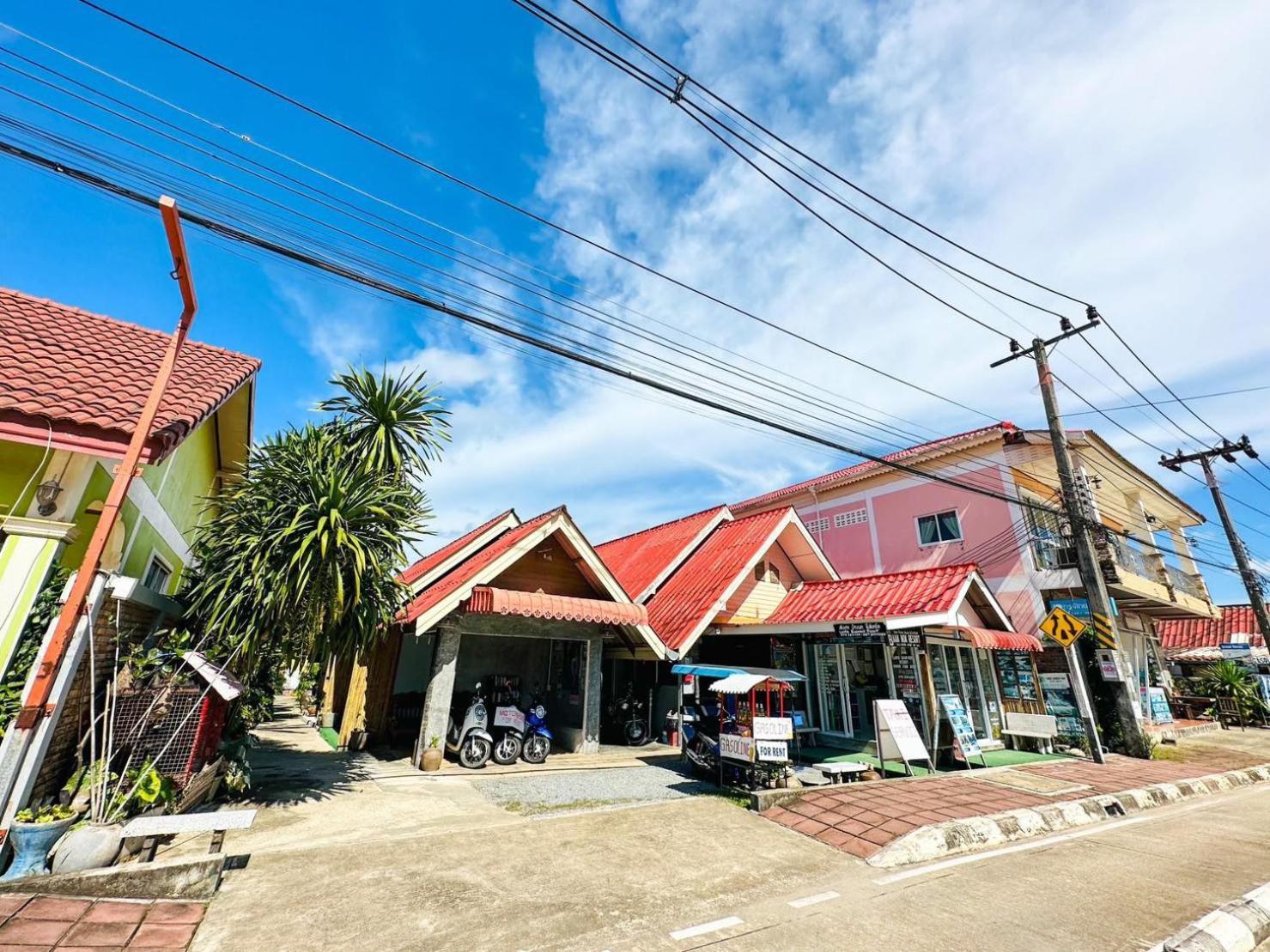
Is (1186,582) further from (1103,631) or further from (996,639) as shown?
(996,639)

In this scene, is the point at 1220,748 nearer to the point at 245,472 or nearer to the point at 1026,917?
the point at 1026,917

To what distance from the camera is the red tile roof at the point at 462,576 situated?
1026 centimetres

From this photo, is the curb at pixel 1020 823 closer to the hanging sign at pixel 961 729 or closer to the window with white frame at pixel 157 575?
the hanging sign at pixel 961 729

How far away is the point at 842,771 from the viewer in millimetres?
9602

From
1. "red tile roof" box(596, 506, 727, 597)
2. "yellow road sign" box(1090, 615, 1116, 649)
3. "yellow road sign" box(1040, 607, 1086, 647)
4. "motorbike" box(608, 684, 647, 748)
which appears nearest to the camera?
"yellow road sign" box(1040, 607, 1086, 647)

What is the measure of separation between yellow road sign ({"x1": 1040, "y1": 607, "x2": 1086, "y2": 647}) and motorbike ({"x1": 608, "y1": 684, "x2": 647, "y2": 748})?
32.3 ft

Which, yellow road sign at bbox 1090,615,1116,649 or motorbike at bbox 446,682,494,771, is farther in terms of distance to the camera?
yellow road sign at bbox 1090,615,1116,649

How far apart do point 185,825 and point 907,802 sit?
28.8ft

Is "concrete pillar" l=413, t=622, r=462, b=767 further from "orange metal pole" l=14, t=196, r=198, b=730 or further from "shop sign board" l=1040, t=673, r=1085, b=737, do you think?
"shop sign board" l=1040, t=673, r=1085, b=737

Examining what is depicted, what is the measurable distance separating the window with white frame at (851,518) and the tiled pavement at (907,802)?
36.7 feet

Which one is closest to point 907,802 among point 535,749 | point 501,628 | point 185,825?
point 535,749

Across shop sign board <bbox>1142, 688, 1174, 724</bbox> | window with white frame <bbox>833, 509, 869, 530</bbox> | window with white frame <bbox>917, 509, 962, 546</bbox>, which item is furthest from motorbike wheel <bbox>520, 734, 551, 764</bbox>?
shop sign board <bbox>1142, 688, 1174, 724</bbox>

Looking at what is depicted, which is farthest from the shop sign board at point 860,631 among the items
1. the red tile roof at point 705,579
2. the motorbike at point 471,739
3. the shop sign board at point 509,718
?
the motorbike at point 471,739

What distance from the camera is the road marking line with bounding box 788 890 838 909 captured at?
4.94 meters
